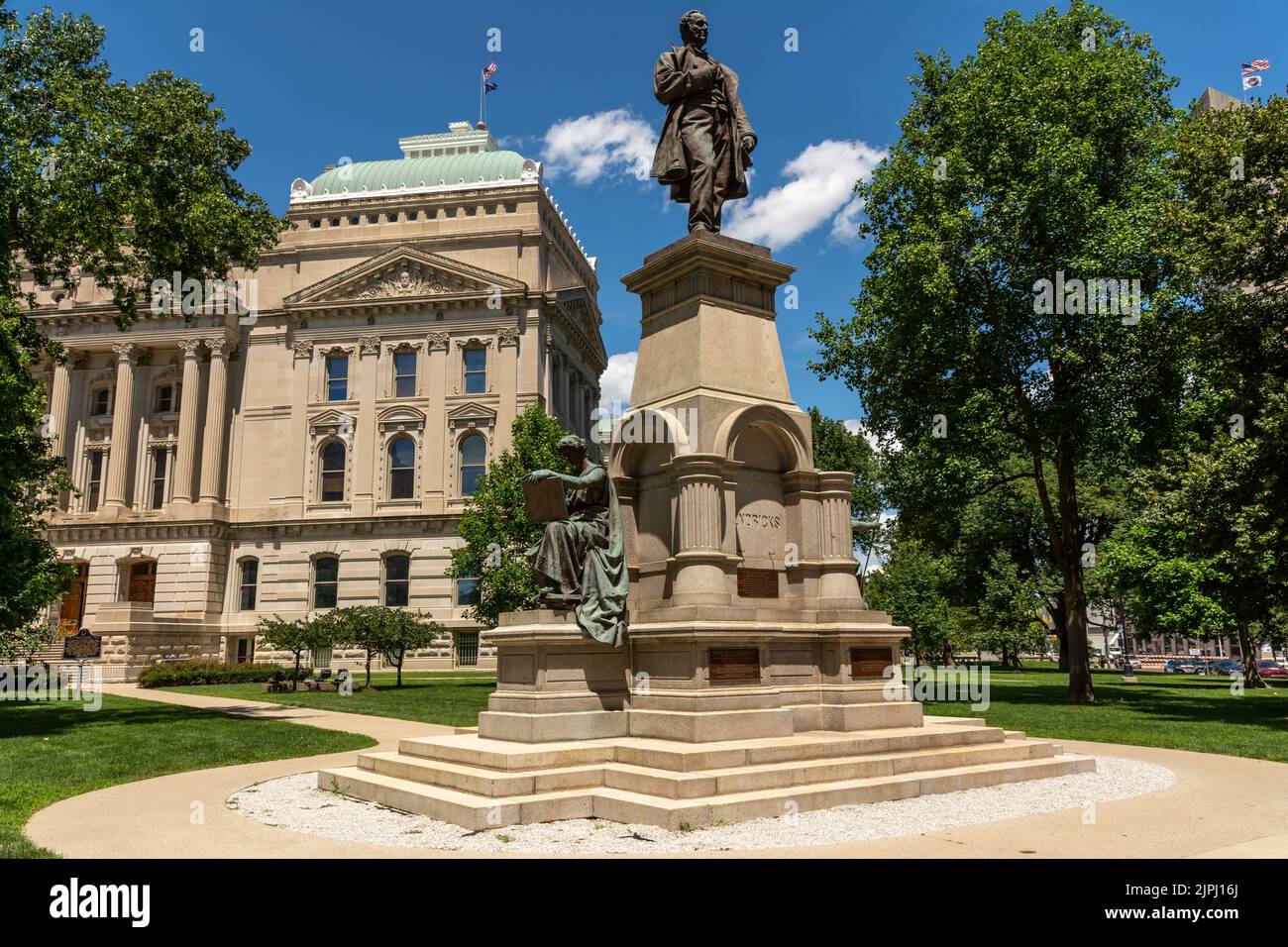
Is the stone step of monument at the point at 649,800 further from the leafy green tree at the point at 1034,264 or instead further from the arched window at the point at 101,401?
the arched window at the point at 101,401

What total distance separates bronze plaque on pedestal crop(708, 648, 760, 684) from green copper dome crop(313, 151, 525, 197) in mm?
45628

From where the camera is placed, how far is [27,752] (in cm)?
1497

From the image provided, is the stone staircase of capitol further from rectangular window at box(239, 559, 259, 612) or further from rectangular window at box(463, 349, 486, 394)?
rectangular window at box(239, 559, 259, 612)

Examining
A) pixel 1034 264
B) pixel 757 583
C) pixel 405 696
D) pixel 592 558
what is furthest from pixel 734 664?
pixel 405 696

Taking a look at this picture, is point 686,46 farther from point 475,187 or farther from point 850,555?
point 475,187

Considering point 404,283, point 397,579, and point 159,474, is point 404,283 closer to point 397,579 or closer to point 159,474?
point 397,579

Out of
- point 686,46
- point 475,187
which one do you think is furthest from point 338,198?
point 686,46

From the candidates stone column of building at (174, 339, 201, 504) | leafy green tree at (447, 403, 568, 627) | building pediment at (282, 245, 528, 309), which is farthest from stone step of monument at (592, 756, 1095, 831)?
stone column of building at (174, 339, 201, 504)

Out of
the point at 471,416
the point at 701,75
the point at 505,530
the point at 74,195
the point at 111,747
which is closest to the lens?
the point at 701,75

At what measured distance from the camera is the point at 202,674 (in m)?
37.4

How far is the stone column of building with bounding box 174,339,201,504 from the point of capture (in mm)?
49844

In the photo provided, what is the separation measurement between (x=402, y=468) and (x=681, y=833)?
42.8 metres

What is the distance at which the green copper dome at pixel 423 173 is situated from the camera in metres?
52.7
